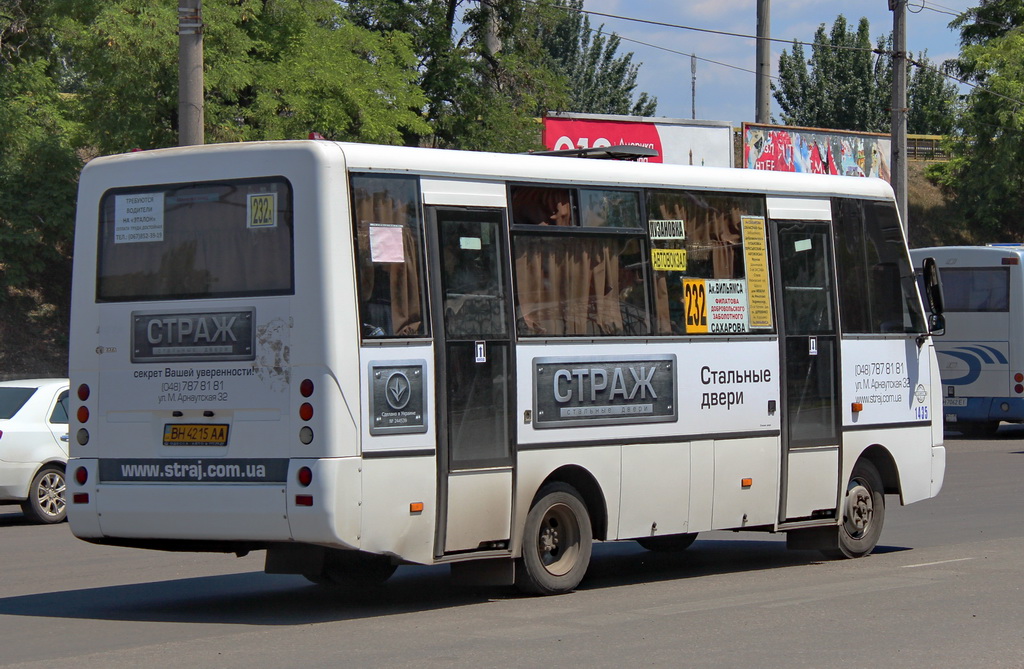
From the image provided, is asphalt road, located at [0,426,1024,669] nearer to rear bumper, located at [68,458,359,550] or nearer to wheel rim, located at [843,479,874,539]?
wheel rim, located at [843,479,874,539]

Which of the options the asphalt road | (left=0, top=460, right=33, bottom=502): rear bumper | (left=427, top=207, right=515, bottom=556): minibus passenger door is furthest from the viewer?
(left=0, top=460, right=33, bottom=502): rear bumper

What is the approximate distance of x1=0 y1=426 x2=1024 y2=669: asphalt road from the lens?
7.71 m

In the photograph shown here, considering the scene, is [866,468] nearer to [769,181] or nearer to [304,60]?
[769,181]

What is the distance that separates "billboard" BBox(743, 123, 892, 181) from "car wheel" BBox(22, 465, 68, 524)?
85.3 feet

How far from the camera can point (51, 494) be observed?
15.8m

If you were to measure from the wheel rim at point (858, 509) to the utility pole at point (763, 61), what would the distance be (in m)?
19.2

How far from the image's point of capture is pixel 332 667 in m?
7.37

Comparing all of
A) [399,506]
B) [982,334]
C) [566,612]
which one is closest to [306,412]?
[399,506]

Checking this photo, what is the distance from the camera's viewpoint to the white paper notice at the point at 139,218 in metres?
9.42

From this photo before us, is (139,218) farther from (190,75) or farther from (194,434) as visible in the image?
(190,75)

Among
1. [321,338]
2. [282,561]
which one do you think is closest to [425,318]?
[321,338]

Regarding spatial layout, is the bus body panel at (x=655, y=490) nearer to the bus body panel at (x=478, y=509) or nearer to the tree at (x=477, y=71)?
the bus body panel at (x=478, y=509)

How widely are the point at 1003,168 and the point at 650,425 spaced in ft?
146

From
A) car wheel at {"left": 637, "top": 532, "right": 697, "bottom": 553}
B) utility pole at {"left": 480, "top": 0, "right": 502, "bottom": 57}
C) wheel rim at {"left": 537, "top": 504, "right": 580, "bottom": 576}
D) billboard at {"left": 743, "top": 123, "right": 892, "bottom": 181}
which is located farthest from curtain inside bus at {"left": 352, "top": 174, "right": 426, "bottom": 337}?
billboard at {"left": 743, "top": 123, "right": 892, "bottom": 181}
